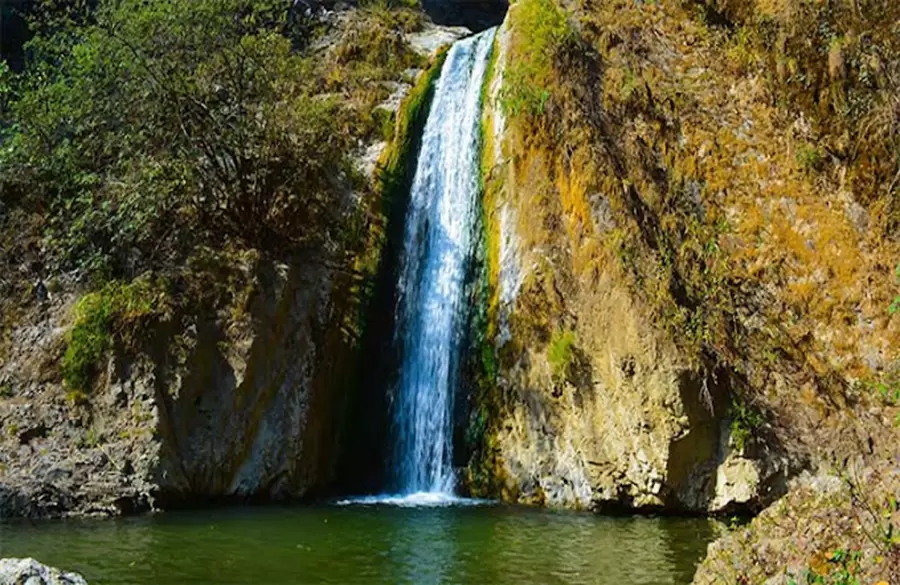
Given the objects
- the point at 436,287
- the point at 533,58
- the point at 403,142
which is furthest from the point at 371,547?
A: the point at 533,58

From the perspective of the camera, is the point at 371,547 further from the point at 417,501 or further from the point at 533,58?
the point at 533,58

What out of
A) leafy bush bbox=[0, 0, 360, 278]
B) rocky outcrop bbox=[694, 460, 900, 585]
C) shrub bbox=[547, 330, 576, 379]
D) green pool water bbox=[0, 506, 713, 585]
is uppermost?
leafy bush bbox=[0, 0, 360, 278]

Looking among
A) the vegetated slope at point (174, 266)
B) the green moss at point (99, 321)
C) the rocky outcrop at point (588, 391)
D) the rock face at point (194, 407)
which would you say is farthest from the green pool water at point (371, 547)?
the green moss at point (99, 321)

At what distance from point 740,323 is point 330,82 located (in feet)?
37.9

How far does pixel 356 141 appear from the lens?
1898cm

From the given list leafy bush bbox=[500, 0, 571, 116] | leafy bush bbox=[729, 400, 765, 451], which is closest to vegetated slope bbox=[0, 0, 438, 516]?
leafy bush bbox=[500, 0, 571, 116]

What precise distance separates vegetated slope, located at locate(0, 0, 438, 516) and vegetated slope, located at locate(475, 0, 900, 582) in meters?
3.52

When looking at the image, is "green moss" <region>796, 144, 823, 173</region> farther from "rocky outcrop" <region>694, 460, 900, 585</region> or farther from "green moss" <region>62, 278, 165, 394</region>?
"green moss" <region>62, 278, 165, 394</region>

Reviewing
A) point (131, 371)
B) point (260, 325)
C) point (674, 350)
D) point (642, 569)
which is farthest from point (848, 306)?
point (131, 371)

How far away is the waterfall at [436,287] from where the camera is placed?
50.2ft

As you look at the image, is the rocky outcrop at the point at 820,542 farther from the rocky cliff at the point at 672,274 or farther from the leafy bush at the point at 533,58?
the leafy bush at the point at 533,58

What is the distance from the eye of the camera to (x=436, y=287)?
54.2 ft

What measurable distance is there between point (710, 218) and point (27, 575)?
1341cm

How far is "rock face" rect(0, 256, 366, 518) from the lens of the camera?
12.9m
